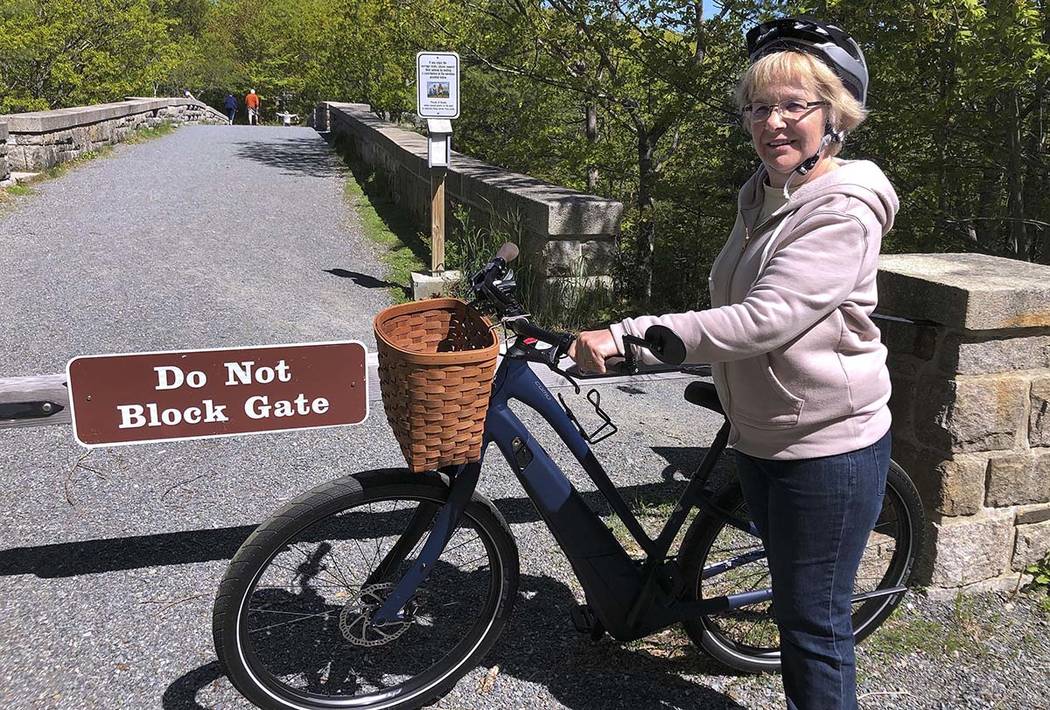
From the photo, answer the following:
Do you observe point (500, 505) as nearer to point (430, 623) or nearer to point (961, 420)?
point (430, 623)

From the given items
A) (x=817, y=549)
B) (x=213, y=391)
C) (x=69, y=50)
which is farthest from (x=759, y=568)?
(x=69, y=50)

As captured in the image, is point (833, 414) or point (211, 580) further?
point (211, 580)

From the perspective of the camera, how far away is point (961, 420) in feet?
9.55

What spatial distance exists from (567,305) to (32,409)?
429 centimetres

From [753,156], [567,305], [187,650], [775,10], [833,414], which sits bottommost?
[187,650]

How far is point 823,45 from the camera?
1.85 meters

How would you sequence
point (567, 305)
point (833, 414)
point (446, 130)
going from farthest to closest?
point (446, 130)
point (567, 305)
point (833, 414)

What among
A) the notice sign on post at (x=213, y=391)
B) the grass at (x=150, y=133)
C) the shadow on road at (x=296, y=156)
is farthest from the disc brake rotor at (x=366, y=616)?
the grass at (x=150, y=133)

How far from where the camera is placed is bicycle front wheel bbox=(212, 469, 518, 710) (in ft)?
7.45

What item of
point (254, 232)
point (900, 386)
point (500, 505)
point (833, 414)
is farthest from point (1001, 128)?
point (254, 232)

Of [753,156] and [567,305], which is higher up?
[753,156]

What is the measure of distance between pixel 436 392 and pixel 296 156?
17330 mm

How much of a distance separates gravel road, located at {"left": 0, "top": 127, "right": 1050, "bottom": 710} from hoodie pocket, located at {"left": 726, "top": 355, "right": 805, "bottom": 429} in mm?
1132

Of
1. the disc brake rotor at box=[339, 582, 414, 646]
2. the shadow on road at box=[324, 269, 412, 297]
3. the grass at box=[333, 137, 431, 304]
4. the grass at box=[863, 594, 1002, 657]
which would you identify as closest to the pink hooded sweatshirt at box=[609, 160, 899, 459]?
the disc brake rotor at box=[339, 582, 414, 646]
